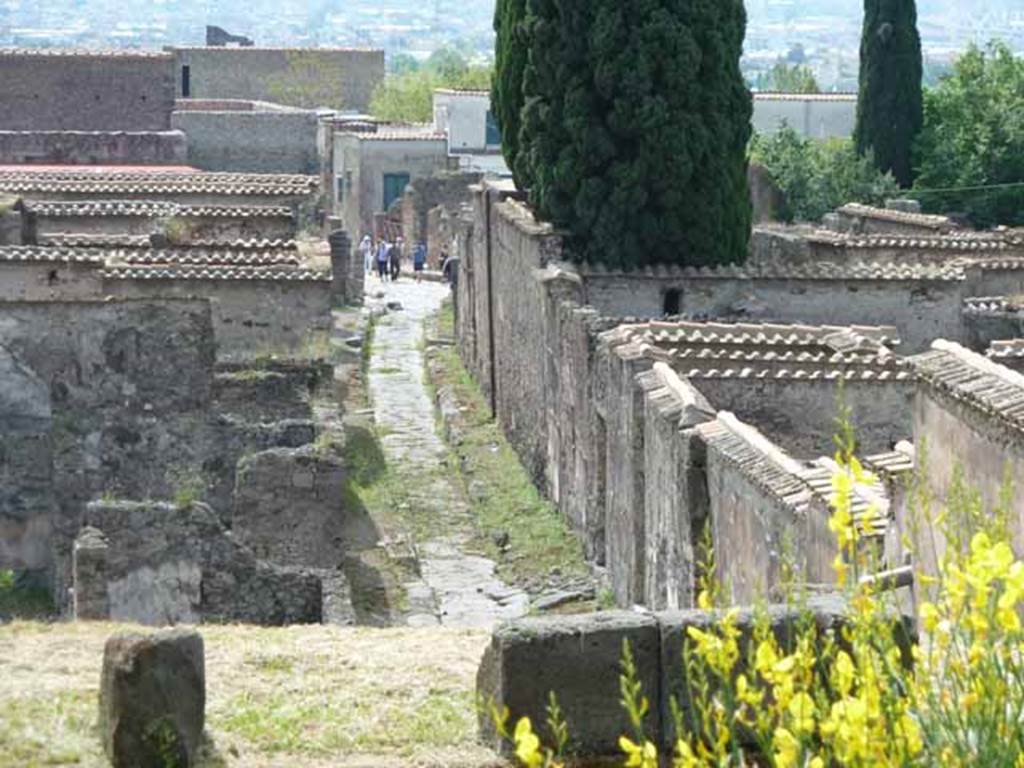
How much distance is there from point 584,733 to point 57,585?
11588mm

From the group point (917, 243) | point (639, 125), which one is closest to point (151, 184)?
point (639, 125)

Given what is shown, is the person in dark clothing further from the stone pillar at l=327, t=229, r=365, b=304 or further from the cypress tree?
the cypress tree

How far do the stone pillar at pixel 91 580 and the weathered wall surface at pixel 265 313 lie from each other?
6977mm

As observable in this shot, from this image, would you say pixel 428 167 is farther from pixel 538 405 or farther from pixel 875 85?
pixel 538 405

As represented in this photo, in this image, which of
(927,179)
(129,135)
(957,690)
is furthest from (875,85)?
(957,690)

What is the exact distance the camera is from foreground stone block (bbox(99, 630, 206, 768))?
32.7ft

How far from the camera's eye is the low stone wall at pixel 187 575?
18.2 m

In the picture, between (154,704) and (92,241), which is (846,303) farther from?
(154,704)

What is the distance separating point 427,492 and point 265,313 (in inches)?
169

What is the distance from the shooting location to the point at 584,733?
980 centimetres

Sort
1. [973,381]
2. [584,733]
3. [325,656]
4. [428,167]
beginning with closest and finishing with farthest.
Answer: [584,733]
[325,656]
[973,381]
[428,167]

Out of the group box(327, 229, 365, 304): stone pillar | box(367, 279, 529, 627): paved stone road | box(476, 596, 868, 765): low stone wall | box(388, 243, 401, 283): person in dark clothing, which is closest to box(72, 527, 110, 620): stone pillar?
box(367, 279, 529, 627): paved stone road

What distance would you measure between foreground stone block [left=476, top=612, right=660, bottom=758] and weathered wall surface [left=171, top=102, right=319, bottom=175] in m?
44.5

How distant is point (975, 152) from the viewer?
4712 cm
